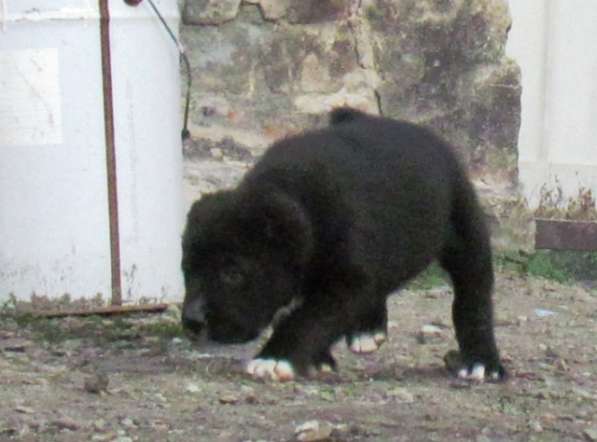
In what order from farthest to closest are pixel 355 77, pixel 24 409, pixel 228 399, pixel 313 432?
pixel 355 77 → pixel 228 399 → pixel 24 409 → pixel 313 432

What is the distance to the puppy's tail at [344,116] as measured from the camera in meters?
5.68

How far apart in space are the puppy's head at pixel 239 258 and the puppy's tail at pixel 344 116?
29.2 inches

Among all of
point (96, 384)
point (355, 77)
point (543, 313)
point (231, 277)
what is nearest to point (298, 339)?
point (231, 277)

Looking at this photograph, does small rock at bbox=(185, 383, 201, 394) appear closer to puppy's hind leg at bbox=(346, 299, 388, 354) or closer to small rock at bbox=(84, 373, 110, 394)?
small rock at bbox=(84, 373, 110, 394)

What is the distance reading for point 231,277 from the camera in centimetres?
502

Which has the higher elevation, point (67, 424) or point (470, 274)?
point (470, 274)

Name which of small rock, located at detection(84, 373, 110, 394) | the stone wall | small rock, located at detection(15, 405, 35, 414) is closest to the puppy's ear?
small rock, located at detection(84, 373, 110, 394)

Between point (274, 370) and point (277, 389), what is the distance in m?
0.10

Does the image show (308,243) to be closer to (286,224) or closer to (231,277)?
(286,224)

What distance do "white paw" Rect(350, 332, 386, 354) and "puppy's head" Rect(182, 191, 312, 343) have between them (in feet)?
2.43

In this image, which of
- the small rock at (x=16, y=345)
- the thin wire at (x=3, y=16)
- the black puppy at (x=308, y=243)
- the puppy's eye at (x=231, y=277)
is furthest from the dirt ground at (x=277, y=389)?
the thin wire at (x=3, y=16)

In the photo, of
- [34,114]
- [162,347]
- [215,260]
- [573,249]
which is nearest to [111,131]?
[34,114]

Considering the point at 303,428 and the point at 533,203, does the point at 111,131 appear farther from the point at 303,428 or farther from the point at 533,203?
the point at 533,203

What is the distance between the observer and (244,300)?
16.6ft
